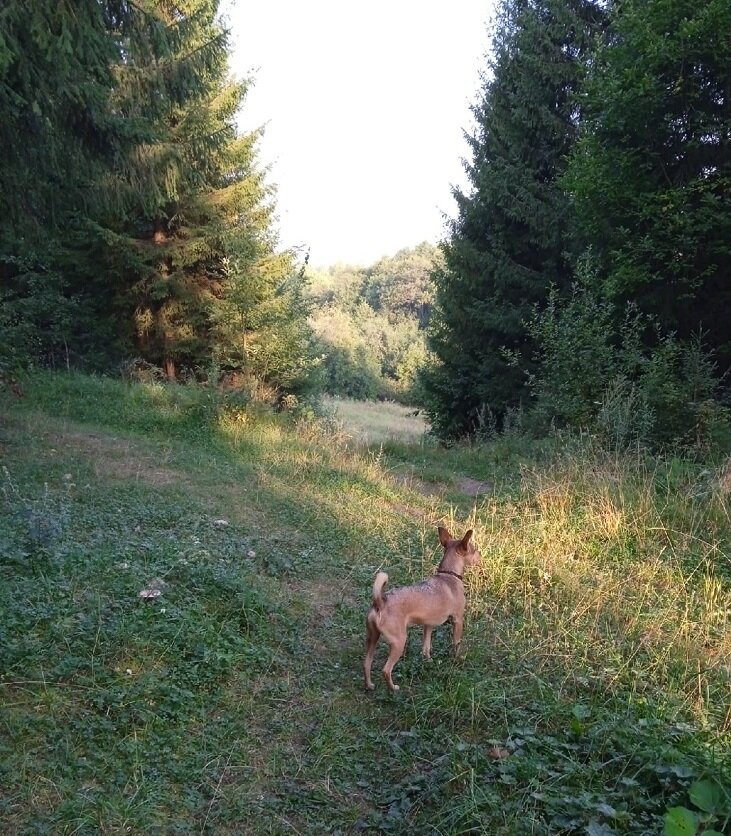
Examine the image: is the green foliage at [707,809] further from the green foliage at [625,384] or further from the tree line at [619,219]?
the tree line at [619,219]

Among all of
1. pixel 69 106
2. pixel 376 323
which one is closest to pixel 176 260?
pixel 69 106

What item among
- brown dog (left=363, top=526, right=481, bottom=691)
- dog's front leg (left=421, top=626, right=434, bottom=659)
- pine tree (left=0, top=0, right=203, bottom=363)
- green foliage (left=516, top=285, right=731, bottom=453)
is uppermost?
pine tree (left=0, top=0, right=203, bottom=363)

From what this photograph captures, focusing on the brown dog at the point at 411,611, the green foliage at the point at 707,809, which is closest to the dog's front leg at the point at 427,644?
the brown dog at the point at 411,611

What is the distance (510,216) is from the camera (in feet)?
42.8

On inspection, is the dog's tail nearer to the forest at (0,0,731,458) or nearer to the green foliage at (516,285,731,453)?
the green foliage at (516,285,731,453)

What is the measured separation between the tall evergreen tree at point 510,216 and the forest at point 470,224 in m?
0.05

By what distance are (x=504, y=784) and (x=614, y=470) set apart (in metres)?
4.46

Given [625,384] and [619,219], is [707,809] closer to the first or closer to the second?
[625,384]

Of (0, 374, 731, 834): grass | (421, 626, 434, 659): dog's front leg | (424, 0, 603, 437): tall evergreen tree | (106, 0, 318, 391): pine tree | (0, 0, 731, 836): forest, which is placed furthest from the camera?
(106, 0, 318, 391): pine tree

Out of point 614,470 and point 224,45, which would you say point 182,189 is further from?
point 614,470

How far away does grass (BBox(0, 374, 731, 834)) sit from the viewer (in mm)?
2314

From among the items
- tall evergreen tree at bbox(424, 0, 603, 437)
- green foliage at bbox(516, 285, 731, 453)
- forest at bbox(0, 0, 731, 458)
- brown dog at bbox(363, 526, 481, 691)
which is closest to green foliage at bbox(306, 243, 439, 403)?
tall evergreen tree at bbox(424, 0, 603, 437)

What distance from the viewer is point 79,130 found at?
6.66 metres

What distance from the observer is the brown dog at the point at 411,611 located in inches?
122
